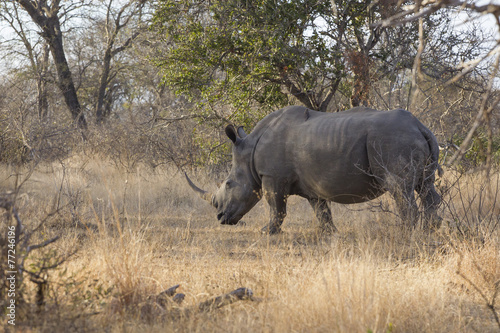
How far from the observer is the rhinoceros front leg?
677 cm

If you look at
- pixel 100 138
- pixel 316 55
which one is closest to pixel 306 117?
pixel 316 55

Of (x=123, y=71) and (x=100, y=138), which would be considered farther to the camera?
(x=123, y=71)

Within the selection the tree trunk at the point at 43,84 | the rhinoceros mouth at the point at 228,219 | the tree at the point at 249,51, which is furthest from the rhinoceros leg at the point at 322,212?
the tree trunk at the point at 43,84

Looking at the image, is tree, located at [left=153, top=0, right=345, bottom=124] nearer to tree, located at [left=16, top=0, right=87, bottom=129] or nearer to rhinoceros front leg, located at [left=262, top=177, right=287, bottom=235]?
rhinoceros front leg, located at [left=262, top=177, right=287, bottom=235]

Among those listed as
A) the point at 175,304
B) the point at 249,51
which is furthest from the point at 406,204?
the point at 249,51

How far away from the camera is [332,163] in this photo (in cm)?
622

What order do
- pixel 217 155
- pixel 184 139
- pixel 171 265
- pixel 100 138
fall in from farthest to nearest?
pixel 100 138 → pixel 184 139 → pixel 217 155 → pixel 171 265

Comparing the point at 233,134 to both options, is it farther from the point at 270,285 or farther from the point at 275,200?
the point at 270,285

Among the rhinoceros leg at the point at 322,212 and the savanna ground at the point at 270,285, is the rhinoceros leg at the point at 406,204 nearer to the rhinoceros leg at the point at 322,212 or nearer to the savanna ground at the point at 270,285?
the savanna ground at the point at 270,285

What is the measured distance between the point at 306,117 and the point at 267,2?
2.70 metres

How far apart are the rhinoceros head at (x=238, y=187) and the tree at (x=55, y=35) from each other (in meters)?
11.9

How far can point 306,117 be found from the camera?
269 inches

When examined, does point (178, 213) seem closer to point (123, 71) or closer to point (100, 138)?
point (100, 138)

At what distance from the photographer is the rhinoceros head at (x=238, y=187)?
7.14 m
